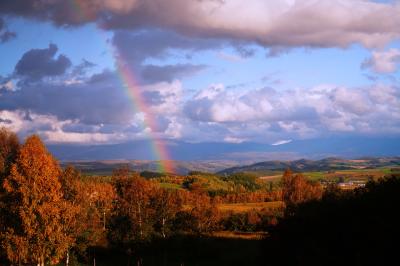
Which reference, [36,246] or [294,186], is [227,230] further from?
[36,246]

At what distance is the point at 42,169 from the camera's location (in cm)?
4409

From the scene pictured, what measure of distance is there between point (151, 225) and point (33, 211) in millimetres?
16945

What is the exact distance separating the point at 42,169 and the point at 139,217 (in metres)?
15.3

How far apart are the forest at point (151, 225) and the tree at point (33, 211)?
3.9 inches

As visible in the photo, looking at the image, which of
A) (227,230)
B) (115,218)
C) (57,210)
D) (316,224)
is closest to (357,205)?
(316,224)

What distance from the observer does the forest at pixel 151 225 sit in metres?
22.2

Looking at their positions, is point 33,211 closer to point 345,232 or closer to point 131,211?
point 131,211

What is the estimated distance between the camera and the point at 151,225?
56438 millimetres

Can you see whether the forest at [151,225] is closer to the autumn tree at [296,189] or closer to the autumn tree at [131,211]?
the autumn tree at [131,211]

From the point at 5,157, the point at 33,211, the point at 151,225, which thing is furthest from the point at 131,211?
the point at 5,157

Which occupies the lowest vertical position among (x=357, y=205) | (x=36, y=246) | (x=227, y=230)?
(x=227, y=230)

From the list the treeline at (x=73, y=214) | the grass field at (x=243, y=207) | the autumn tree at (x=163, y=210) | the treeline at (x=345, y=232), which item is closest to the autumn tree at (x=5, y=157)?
the treeline at (x=73, y=214)

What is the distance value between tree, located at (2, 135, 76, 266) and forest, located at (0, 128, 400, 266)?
100mm

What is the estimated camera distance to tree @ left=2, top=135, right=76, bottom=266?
43.1 m
